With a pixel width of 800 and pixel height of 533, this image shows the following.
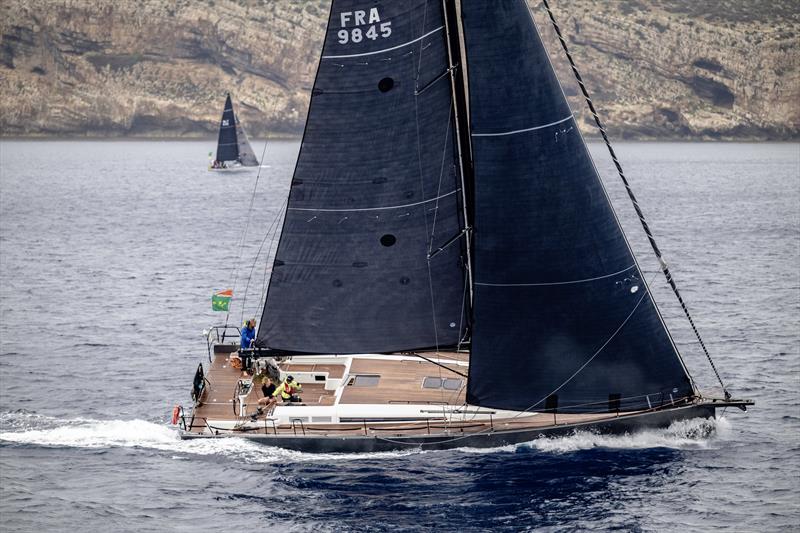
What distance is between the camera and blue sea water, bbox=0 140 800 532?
32.2m

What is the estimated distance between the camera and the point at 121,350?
5303cm

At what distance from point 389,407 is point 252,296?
29.9 metres

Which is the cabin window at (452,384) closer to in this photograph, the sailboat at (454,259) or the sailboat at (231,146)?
the sailboat at (454,259)

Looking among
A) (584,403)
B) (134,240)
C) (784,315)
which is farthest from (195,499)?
(134,240)

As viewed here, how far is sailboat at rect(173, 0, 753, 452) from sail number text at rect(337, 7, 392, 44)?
0.13 feet

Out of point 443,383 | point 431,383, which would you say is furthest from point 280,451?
point 443,383

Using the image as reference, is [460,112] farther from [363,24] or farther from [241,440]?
[241,440]

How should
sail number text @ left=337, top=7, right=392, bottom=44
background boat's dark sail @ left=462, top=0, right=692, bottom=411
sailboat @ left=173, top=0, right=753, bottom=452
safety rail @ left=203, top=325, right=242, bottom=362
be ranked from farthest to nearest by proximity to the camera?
safety rail @ left=203, top=325, right=242, bottom=362 < sail number text @ left=337, top=7, right=392, bottom=44 < sailboat @ left=173, top=0, right=753, bottom=452 < background boat's dark sail @ left=462, top=0, right=692, bottom=411

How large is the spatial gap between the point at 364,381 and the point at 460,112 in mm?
10485

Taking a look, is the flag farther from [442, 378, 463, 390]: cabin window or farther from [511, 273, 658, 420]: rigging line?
[511, 273, 658, 420]: rigging line

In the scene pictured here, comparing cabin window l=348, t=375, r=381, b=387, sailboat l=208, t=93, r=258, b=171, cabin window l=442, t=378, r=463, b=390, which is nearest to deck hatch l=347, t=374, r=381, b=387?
cabin window l=348, t=375, r=381, b=387

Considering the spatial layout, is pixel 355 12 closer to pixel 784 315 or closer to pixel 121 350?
pixel 121 350

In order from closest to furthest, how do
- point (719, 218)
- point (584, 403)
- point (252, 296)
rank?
point (584, 403)
point (252, 296)
point (719, 218)

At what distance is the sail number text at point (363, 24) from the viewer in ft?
111
